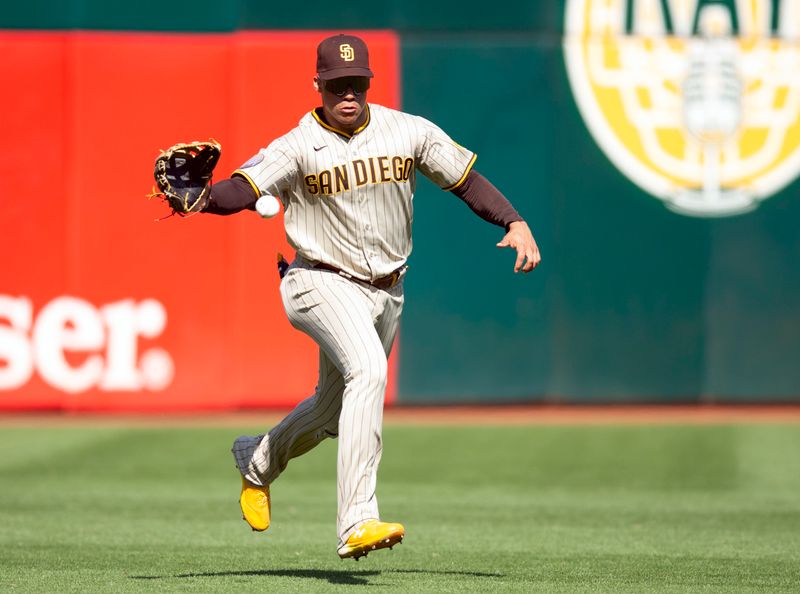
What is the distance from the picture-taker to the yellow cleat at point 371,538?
15.5 ft

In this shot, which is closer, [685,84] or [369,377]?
[369,377]

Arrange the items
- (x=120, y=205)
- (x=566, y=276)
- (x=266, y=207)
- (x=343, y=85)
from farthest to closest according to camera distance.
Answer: (x=566, y=276), (x=120, y=205), (x=343, y=85), (x=266, y=207)

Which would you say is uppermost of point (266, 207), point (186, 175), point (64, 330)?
point (186, 175)

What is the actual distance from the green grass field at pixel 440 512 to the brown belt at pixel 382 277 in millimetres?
1035

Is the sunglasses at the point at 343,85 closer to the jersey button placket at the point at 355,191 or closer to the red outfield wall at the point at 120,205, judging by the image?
the jersey button placket at the point at 355,191

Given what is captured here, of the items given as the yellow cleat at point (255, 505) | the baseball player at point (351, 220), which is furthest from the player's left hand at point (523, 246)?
the yellow cleat at point (255, 505)

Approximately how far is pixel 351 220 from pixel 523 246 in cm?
60

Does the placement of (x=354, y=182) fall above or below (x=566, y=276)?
above

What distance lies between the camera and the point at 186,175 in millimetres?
4836

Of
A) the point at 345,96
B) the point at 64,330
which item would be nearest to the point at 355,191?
the point at 345,96

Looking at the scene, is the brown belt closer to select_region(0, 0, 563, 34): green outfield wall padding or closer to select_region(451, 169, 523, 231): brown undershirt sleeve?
select_region(451, 169, 523, 231): brown undershirt sleeve

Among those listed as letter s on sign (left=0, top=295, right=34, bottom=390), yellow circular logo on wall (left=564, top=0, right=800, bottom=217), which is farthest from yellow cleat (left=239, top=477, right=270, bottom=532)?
yellow circular logo on wall (left=564, top=0, right=800, bottom=217)

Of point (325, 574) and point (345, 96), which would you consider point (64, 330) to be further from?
point (345, 96)

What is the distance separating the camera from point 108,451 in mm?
9953
